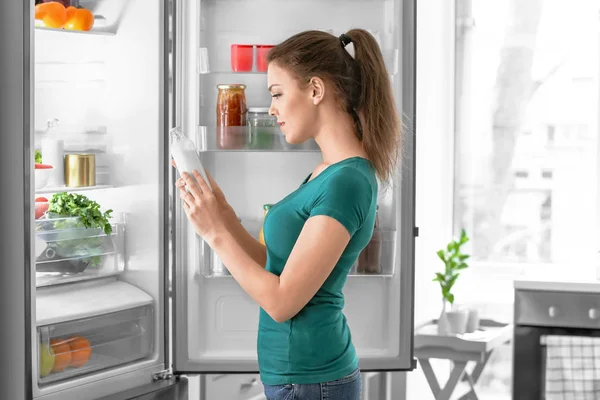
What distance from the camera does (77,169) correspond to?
2.19 m

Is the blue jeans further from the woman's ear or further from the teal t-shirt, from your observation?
the woman's ear

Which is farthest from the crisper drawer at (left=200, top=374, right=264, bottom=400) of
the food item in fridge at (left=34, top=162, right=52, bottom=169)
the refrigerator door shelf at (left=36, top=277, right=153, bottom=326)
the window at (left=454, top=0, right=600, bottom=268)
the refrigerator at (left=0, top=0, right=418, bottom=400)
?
the window at (left=454, top=0, right=600, bottom=268)

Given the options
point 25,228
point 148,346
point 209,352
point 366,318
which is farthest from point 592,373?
point 25,228

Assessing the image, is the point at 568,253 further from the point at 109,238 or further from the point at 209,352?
the point at 109,238

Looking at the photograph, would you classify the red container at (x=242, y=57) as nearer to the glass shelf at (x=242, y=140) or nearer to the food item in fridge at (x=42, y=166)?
the glass shelf at (x=242, y=140)

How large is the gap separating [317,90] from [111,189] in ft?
3.62

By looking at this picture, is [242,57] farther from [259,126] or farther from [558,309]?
[558,309]

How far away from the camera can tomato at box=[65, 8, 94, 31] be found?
84.6 inches

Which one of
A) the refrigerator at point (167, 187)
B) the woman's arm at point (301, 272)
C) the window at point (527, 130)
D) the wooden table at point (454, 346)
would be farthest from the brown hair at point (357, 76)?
the window at point (527, 130)

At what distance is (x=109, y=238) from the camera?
2256 mm

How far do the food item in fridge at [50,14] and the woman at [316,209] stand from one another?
0.90 metres

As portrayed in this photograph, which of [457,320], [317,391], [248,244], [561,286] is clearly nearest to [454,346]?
[457,320]

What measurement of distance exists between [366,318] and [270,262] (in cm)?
94

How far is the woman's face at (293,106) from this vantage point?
1.44 meters
